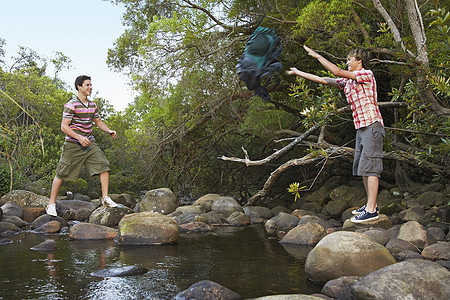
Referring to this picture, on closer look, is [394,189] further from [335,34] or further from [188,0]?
[188,0]

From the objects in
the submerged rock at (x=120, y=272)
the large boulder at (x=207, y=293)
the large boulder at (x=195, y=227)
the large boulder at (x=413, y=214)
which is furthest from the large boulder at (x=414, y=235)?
the submerged rock at (x=120, y=272)

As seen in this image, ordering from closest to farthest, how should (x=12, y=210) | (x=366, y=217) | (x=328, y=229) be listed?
(x=366, y=217), (x=328, y=229), (x=12, y=210)

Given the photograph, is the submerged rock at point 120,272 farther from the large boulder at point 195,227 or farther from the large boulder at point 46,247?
the large boulder at point 195,227

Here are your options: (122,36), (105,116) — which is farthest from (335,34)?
(105,116)

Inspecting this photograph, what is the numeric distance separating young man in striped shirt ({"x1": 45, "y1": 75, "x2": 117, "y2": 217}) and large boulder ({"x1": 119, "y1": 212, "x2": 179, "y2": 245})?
2.60ft

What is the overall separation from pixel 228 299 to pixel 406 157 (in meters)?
4.79

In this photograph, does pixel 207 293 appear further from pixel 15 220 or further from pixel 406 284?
pixel 15 220

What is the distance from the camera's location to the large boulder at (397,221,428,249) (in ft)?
20.3

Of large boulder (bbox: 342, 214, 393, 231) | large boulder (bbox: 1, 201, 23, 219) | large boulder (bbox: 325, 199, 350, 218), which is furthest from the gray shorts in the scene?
large boulder (bbox: 1, 201, 23, 219)

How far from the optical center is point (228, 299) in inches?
150

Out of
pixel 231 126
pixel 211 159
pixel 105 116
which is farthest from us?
pixel 105 116

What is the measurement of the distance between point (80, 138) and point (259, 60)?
3143mm

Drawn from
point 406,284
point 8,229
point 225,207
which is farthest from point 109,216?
point 406,284

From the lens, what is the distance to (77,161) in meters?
7.21
